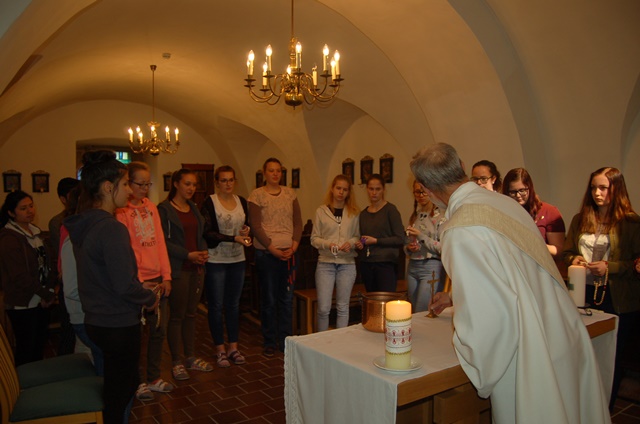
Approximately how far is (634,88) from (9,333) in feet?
19.1

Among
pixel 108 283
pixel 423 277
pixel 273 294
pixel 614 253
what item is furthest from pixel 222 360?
pixel 614 253

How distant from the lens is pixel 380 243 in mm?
4660

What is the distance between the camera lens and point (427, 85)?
5613 mm

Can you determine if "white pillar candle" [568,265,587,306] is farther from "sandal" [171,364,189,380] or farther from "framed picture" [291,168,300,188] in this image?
"framed picture" [291,168,300,188]

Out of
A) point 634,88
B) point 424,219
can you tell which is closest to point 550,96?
point 634,88

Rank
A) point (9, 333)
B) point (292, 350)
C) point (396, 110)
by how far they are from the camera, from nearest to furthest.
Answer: point (292, 350) < point (9, 333) < point (396, 110)

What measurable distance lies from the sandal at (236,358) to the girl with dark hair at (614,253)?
2.87 meters

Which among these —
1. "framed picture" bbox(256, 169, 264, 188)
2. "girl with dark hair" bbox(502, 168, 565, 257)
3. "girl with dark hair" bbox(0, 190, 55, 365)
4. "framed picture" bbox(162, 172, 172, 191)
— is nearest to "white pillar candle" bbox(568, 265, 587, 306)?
"girl with dark hair" bbox(502, 168, 565, 257)

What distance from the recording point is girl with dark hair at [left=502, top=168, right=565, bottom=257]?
374 cm

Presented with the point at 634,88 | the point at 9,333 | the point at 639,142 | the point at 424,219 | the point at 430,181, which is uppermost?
the point at 634,88

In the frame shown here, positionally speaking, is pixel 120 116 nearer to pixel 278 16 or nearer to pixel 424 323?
pixel 278 16

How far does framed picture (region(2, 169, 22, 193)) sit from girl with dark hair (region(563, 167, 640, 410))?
11972 millimetres

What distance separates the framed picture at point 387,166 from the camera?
30.9 ft

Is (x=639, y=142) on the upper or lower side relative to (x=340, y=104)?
lower
